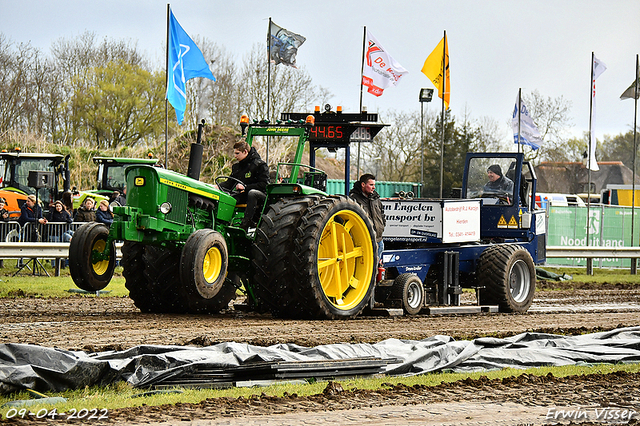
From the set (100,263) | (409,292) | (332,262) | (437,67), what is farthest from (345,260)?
(437,67)

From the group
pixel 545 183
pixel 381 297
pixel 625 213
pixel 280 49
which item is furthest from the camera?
pixel 545 183

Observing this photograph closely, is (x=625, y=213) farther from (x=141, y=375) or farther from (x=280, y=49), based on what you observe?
(x=141, y=375)

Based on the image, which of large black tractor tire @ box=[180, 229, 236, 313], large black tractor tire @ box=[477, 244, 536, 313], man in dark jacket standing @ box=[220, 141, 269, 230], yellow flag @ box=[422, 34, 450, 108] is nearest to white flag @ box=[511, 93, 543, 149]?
yellow flag @ box=[422, 34, 450, 108]

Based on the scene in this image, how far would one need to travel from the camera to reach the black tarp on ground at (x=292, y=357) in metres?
5.71

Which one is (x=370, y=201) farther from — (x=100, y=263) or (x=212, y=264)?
(x=100, y=263)

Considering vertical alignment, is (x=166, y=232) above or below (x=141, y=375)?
above

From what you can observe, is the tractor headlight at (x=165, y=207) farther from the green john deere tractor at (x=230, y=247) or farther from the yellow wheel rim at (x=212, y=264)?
the yellow wheel rim at (x=212, y=264)

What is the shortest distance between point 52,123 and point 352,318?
38351 mm

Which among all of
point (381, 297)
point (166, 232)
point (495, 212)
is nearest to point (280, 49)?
point (495, 212)

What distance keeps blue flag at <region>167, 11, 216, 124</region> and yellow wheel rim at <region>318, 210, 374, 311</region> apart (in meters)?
8.03

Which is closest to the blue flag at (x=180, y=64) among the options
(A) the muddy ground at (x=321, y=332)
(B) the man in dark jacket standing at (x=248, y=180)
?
(A) the muddy ground at (x=321, y=332)

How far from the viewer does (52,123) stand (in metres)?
45.4

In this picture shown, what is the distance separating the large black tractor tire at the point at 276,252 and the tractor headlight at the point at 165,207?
110 centimetres

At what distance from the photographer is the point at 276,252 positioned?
32.2 feet
